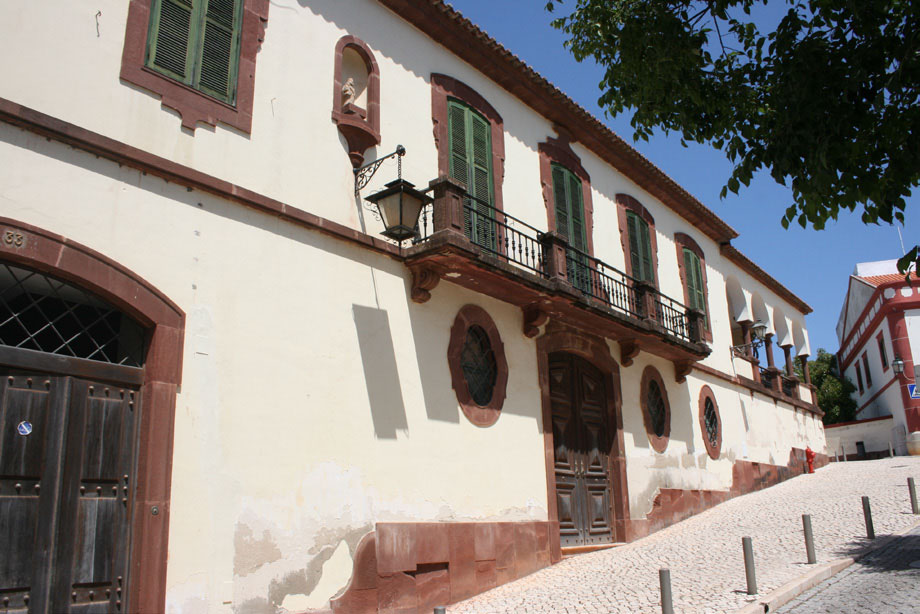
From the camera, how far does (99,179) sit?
22.5 ft

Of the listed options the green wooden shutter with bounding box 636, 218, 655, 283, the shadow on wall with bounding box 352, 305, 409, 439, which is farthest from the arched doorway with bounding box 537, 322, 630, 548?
the shadow on wall with bounding box 352, 305, 409, 439

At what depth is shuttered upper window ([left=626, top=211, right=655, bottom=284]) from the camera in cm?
1591

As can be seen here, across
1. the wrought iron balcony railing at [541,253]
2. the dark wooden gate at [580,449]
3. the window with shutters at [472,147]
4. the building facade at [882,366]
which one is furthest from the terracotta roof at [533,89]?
the building facade at [882,366]

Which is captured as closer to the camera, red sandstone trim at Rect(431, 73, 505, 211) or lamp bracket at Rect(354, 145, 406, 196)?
lamp bracket at Rect(354, 145, 406, 196)

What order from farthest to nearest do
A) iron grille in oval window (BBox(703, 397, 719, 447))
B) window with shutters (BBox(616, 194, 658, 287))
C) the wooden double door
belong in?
iron grille in oval window (BBox(703, 397, 719, 447)), window with shutters (BBox(616, 194, 658, 287)), the wooden double door

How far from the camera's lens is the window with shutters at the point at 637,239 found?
15.6 m

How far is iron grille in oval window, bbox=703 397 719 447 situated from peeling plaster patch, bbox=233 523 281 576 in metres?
12.1

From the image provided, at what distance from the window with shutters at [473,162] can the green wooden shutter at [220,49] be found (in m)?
3.73

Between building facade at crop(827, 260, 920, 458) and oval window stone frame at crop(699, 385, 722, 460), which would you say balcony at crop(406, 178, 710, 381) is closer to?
oval window stone frame at crop(699, 385, 722, 460)

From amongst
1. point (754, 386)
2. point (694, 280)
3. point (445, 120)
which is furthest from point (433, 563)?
point (754, 386)

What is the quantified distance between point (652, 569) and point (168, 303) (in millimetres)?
7127

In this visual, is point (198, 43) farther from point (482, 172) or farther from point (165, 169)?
point (482, 172)

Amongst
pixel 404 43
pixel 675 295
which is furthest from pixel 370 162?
pixel 675 295

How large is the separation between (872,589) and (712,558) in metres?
2.77
